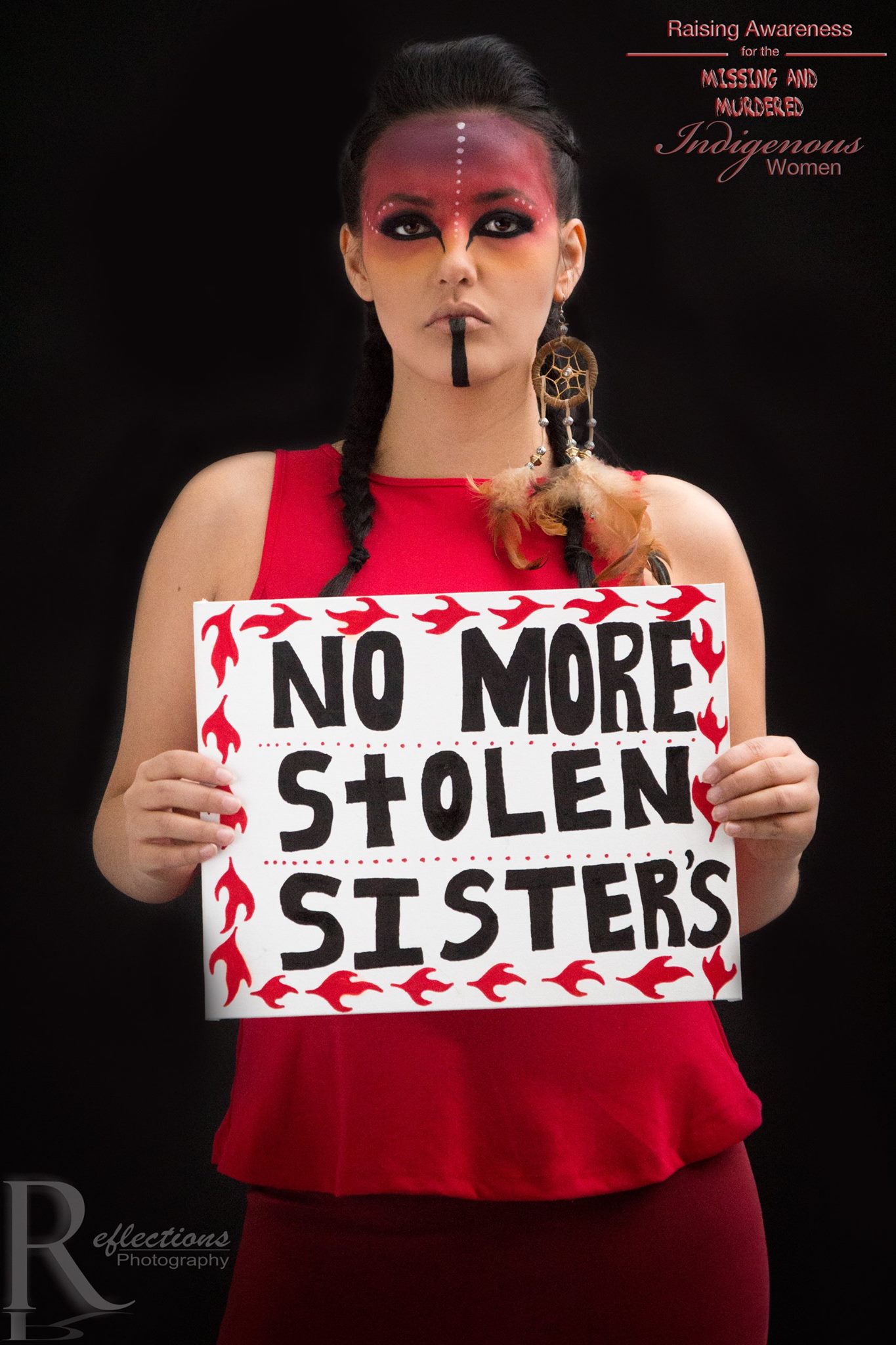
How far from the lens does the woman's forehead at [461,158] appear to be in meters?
1.32

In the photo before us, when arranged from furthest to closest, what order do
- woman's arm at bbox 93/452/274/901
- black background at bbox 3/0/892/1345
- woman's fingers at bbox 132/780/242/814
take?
1. black background at bbox 3/0/892/1345
2. woman's arm at bbox 93/452/274/901
3. woman's fingers at bbox 132/780/242/814

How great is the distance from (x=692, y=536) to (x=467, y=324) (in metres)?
0.36

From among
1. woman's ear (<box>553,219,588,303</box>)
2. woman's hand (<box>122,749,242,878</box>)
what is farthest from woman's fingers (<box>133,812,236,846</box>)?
woman's ear (<box>553,219,588,303</box>)

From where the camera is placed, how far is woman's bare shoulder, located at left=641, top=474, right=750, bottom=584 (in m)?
1.43

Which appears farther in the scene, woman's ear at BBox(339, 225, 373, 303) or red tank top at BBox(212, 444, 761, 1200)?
woman's ear at BBox(339, 225, 373, 303)

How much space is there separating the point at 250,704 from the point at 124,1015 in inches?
23.1

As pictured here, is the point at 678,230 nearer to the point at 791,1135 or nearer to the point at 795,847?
the point at 795,847

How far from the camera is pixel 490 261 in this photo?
4.35 feet

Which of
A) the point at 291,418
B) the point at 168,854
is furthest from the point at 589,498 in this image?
the point at 168,854

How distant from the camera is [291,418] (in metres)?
1.66

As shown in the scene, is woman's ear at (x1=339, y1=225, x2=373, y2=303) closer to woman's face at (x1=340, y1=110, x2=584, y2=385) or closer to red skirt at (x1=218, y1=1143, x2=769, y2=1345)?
woman's face at (x1=340, y1=110, x2=584, y2=385)

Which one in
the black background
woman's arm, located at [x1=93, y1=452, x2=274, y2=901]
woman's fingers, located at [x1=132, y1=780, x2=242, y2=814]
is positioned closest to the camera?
woman's fingers, located at [x1=132, y1=780, x2=242, y2=814]

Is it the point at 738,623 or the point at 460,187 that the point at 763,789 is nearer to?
the point at 738,623

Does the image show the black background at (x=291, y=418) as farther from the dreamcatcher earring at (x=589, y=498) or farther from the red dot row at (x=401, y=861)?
the red dot row at (x=401, y=861)
